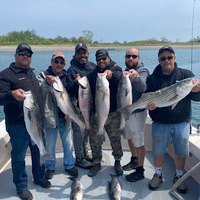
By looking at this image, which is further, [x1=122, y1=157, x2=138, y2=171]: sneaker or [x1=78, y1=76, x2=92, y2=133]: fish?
[x1=122, y1=157, x2=138, y2=171]: sneaker

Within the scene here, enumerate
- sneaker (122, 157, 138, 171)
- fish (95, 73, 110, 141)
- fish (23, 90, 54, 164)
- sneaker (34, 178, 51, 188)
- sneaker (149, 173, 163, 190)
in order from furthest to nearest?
sneaker (122, 157, 138, 171) < sneaker (34, 178, 51, 188) < sneaker (149, 173, 163, 190) < fish (95, 73, 110, 141) < fish (23, 90, 54, 164)

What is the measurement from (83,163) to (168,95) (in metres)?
2.35

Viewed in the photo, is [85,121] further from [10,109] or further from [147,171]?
[147,171]

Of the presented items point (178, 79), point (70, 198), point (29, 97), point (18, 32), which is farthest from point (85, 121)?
point (18, 32)

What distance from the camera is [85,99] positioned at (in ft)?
11.6

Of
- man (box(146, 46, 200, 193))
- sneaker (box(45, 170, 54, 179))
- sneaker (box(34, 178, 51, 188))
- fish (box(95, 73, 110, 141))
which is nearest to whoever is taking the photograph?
fish (box(95, 73, 110, 141))

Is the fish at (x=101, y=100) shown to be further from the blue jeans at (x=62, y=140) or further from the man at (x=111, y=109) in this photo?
the blue jeans at (x=62, y=140)

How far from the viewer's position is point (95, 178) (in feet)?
13.5

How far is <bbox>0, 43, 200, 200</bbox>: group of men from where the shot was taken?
332cm

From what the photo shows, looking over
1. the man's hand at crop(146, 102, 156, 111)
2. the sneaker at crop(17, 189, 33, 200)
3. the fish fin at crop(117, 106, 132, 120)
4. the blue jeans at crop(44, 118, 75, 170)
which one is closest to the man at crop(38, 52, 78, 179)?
the blue jeans at crop(44, 118, 75, 170)

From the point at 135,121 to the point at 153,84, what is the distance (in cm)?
78

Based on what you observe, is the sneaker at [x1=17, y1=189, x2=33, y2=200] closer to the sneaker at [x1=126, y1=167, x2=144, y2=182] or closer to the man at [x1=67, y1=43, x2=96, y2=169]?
the man at [x1=67, y1=43, x2=96, y2=169]

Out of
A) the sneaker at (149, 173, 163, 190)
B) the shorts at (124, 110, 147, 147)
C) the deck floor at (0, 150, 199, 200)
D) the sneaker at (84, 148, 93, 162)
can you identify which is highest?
the shorts at (124, 110, 147, 147)

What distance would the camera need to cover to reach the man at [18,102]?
3.18 m
